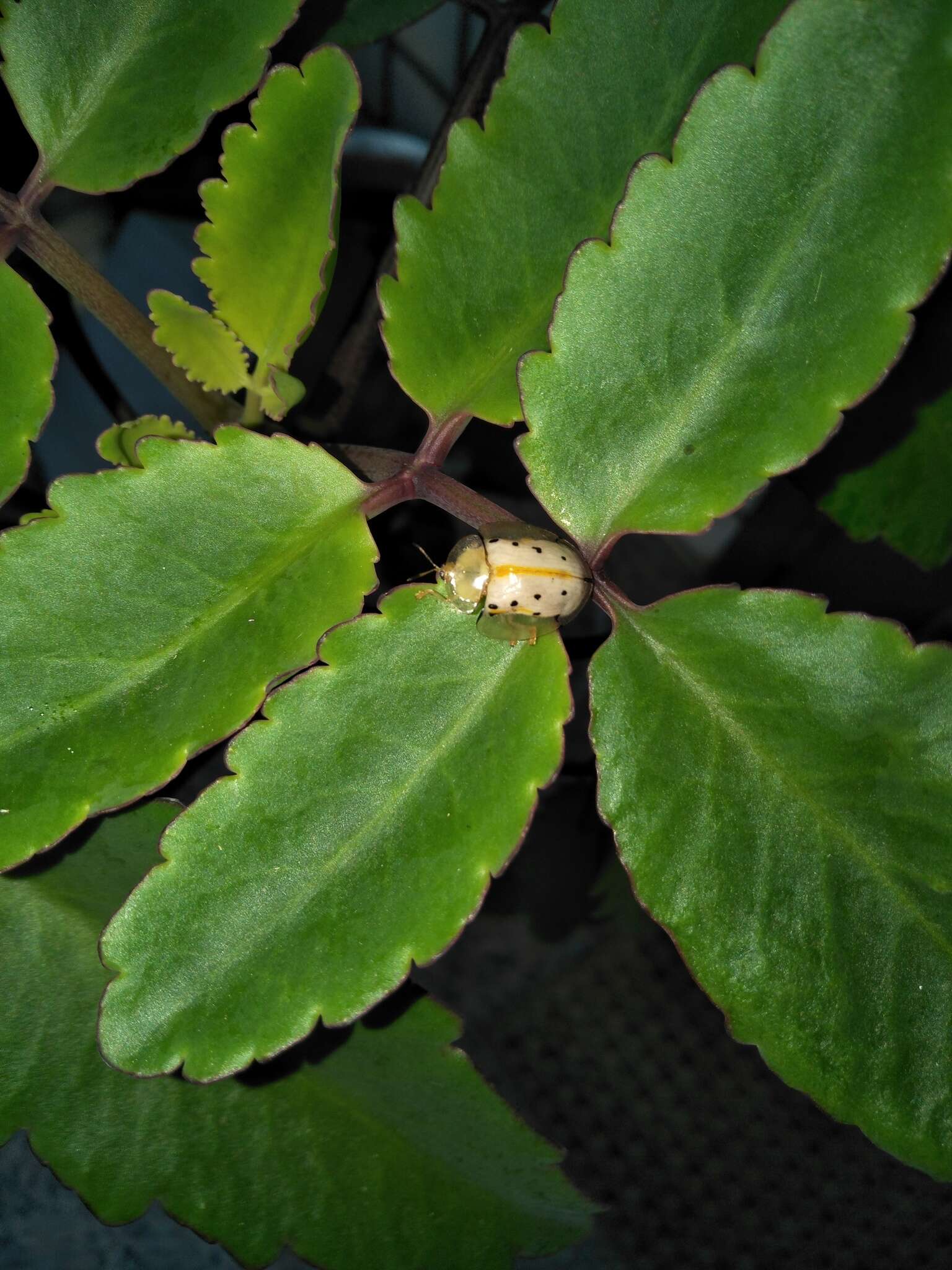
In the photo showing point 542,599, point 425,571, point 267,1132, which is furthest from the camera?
Answer: point 425,571

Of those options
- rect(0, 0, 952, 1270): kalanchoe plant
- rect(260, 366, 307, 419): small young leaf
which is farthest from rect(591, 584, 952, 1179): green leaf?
rect(260, 366, 307, 419): small young leaf

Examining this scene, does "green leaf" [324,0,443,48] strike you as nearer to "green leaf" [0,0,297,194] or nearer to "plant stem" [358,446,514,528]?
"green leaf" [0,0,297,194]

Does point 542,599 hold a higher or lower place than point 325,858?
higher

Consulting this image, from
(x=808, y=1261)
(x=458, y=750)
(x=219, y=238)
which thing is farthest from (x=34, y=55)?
(x=808, y=1261)

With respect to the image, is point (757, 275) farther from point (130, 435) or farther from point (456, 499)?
point (130, 435)

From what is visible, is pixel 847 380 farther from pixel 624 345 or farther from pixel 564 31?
pixel 564 31

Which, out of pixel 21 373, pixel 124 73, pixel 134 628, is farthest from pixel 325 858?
pixel 124 73
